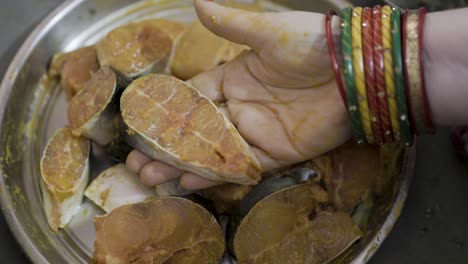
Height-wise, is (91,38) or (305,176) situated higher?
(91,38)

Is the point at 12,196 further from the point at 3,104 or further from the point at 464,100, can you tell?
the point at 464,100

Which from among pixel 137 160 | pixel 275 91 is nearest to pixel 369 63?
pixel 275 91

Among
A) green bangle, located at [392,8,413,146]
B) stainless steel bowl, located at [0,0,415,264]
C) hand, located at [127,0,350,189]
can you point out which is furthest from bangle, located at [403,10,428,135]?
stainless steel bowl, located at [0,0,415,264]

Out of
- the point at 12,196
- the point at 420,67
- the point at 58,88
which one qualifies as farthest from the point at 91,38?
the point at 420,67

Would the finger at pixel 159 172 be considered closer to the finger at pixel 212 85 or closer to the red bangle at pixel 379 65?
the finger at pixel 212 85

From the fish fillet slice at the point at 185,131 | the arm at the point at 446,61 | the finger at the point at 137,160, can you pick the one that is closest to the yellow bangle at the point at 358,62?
the arm at the point at 446,61

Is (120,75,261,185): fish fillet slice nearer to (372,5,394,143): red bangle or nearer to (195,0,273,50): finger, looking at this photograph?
(195,0,273,50): finger
